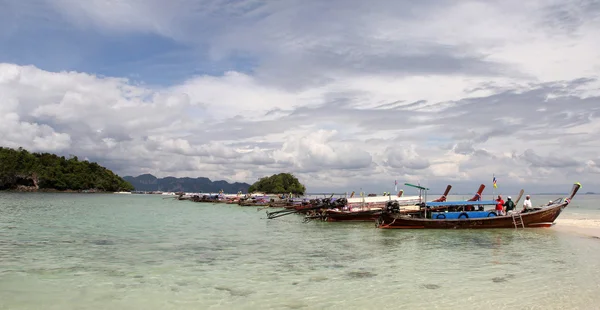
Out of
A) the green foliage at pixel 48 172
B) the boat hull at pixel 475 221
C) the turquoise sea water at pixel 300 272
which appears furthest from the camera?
the green foliage at pixel 48 172

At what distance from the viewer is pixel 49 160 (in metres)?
176

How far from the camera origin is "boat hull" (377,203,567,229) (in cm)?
3112

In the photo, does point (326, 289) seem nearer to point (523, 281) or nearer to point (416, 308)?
point (416, 308)

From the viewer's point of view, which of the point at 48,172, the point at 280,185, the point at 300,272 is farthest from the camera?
the point at 48,172

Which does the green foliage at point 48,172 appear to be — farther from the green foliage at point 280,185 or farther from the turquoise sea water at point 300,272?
the turquoise sea water at point 300,272

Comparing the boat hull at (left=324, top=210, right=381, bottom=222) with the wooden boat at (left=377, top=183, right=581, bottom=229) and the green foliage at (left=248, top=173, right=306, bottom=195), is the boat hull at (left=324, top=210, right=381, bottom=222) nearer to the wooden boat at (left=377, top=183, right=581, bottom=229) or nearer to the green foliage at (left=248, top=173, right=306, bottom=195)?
the wooden boat at (left=377, top=183, right=581, bottom=229)

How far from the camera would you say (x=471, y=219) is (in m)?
31.0

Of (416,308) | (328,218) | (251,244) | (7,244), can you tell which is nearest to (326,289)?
(416,308)

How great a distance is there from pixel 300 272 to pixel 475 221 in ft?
65.5

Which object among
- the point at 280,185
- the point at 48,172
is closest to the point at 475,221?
the point at 280,185

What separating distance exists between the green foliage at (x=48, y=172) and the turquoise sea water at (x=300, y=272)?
159992 millimetres

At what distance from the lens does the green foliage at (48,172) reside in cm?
15912

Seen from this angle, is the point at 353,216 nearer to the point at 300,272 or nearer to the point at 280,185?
the point at 300,272

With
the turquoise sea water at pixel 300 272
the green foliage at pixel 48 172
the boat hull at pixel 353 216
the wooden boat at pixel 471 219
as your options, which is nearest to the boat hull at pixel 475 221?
the wooden boat at pixel 471 219
